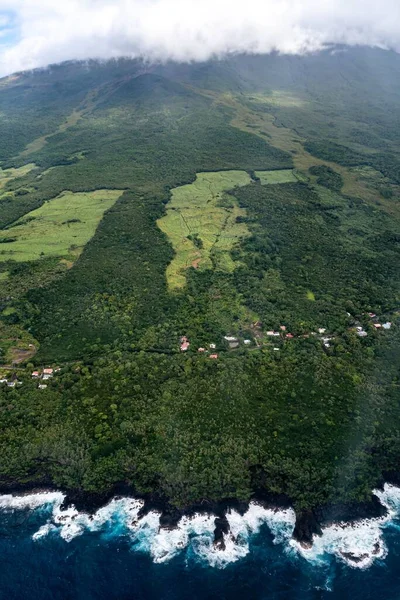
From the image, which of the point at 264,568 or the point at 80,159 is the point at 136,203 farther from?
the point at 264,568

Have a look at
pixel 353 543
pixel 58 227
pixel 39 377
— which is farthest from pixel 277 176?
pixel 353 543

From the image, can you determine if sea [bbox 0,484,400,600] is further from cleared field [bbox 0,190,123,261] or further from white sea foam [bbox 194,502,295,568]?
cleared field [bbox 0,190,123,261]

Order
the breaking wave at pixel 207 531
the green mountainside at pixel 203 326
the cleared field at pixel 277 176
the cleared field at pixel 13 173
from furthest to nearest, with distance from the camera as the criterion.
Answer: the cleared field at pixel 13 173 → the cleared field at pixel 277 176 → the green mountainside at pixel 203 326 → the breaking wave at pixel 207 531

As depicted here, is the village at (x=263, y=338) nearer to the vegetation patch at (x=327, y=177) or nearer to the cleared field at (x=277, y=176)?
the vegetation patch at (x=327, y=177)

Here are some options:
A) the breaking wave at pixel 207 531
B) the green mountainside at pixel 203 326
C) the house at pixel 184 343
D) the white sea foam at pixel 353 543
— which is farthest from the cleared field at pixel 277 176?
the white sea foam at pixel 353 543

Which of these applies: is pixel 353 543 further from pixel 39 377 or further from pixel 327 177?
pixel 327 177

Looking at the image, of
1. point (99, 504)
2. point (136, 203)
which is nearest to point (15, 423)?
point (99, 504)

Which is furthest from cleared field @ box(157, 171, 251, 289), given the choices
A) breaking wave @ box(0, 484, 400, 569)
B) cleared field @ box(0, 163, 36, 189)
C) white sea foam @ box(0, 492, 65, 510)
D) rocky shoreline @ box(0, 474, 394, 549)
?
cleared field @ box(0, 163, 36, 189)
